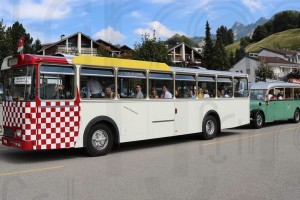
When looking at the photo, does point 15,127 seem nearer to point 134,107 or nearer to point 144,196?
point 134,107

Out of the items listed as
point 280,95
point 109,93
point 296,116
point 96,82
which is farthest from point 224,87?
point 296,116

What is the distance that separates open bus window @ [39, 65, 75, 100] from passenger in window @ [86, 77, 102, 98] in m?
0.50

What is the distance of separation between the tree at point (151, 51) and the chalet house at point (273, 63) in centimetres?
5985

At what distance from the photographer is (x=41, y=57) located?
9531mm

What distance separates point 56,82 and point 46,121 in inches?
39.7

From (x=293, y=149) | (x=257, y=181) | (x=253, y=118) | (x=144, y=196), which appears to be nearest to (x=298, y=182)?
(x=257, y=181)

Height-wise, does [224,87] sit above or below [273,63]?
below

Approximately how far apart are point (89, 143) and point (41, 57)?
258 cm

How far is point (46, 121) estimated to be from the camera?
9.57 m

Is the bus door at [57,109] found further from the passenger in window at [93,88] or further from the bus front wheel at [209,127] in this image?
the bus front wheel at [209,127]

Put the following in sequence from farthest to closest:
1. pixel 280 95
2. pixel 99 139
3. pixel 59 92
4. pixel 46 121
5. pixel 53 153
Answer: pixel 280 95 < pixel 53 153 < pixel 99 139 < pixel 59 92 < pixel 46 121

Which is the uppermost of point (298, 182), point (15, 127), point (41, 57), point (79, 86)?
point (41, 57)

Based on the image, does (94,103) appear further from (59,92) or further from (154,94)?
(154,94)

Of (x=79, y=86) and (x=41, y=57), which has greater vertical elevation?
Answer: (x=41, y=57)
